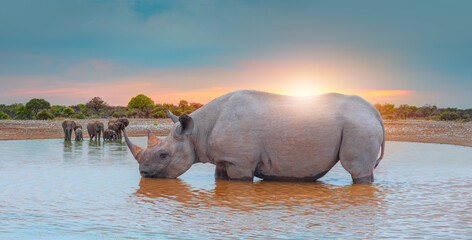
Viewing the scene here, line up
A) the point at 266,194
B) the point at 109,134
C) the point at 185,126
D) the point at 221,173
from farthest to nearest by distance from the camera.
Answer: the point at 109,134 < the point at 221,173 < the point at 185,126 < the point at 266,194

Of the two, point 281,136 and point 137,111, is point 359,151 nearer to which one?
point 281,136

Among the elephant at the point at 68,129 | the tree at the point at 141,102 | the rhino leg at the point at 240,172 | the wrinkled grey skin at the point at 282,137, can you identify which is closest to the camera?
the wrinkled grey skin at the point at 282,137

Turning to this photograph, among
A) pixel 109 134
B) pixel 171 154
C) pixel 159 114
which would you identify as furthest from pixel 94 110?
pixel 171 154

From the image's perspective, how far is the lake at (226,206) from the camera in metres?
6.04

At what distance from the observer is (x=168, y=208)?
24.8 feet

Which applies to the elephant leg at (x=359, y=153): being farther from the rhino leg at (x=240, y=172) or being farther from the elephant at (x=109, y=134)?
the elephant at (x=109, y=134)

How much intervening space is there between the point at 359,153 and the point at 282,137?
4.85ft

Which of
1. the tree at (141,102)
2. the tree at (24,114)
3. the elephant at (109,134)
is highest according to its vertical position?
the tree at (141,102)

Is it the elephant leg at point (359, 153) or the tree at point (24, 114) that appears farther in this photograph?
the tree at point (24, 114)

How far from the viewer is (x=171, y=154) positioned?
1036cm

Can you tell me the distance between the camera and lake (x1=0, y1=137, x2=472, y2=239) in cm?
604

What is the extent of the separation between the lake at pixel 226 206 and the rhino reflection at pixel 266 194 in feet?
0.06

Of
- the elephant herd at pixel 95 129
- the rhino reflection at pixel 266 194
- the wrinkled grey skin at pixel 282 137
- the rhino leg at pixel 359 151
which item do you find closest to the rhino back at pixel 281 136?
the wrinkled grey skin at pixel 282 137

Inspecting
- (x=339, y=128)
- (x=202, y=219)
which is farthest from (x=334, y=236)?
(x=339, y=128)
